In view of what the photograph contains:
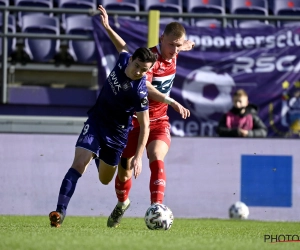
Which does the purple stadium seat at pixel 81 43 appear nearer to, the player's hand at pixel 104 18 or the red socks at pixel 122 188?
the player's hand at pixel 104 18

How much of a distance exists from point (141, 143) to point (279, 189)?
4920mm

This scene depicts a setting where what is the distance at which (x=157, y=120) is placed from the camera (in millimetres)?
8938

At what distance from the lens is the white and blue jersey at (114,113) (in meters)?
8.07

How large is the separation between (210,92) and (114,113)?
469 cm

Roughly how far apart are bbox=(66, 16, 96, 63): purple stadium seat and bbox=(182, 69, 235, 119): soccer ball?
6.48 ft

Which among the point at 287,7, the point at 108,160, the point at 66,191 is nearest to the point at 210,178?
the point at 108,160

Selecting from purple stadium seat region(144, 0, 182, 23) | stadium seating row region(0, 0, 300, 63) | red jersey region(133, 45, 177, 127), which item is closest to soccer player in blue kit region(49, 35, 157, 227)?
red jersey region(133, 45, 177, 127)

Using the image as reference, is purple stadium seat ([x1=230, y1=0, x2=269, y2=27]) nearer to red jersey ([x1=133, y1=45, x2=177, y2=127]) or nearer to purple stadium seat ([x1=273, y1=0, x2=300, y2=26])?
purple stadium seat ([x1=273, y1=0, x2=300, y2=26])

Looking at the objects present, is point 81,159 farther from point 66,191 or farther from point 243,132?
point 243,132

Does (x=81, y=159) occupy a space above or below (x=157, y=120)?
below

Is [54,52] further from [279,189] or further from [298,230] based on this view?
[298,230]

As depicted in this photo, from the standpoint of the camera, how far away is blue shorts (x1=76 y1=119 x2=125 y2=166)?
8117 millimetres

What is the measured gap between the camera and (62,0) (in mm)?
15914

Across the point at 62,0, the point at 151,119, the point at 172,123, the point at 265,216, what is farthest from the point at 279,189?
the point at 62,0
